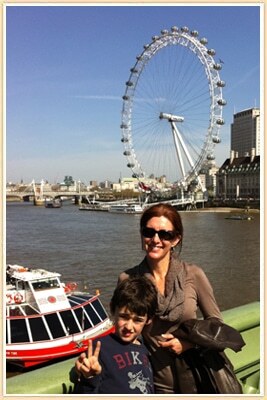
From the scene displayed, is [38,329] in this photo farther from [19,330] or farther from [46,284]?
[46,284]

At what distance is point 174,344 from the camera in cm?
95

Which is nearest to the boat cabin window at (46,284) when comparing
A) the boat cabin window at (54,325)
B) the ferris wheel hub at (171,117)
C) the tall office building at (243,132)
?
the boat cabin window at (54,325)

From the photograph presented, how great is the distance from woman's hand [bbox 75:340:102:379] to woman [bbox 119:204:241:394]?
0.14 metres

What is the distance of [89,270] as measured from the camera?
30.5 feet

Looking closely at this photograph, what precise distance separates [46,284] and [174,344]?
14.2ft

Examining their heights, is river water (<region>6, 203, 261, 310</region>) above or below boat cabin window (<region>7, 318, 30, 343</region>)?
below

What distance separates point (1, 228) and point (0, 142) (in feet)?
0.59

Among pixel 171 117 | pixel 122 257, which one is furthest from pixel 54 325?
pixel 171 117

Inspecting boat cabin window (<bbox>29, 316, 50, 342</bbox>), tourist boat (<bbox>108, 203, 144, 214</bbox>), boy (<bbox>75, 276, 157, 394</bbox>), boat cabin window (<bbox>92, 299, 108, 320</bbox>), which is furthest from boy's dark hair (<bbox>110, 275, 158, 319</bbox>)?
tourist boat (<bbox>108, 203, 144, 214</bbox>)

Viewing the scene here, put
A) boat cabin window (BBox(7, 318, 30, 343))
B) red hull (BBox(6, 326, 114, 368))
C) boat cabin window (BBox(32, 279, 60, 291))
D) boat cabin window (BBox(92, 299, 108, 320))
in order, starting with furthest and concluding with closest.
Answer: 1. boat cabin window (BBox(92, 299, 108, 320))
2. boat cabin window (BBox(32, 279, 60, 291))
3. boat cabin window (BBox(7, 318, 30, 343))
4. red hull (BBox(6, 326, 114, 368))

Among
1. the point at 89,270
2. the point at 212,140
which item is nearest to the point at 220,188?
the point at 212,140

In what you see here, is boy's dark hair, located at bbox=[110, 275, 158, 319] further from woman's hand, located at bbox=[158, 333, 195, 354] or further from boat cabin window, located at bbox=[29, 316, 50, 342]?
boat cabin window, located at bbox=[29, 316, 50, 342]

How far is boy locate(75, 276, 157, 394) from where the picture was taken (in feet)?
2.94

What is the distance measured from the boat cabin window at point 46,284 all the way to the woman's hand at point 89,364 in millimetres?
4227
